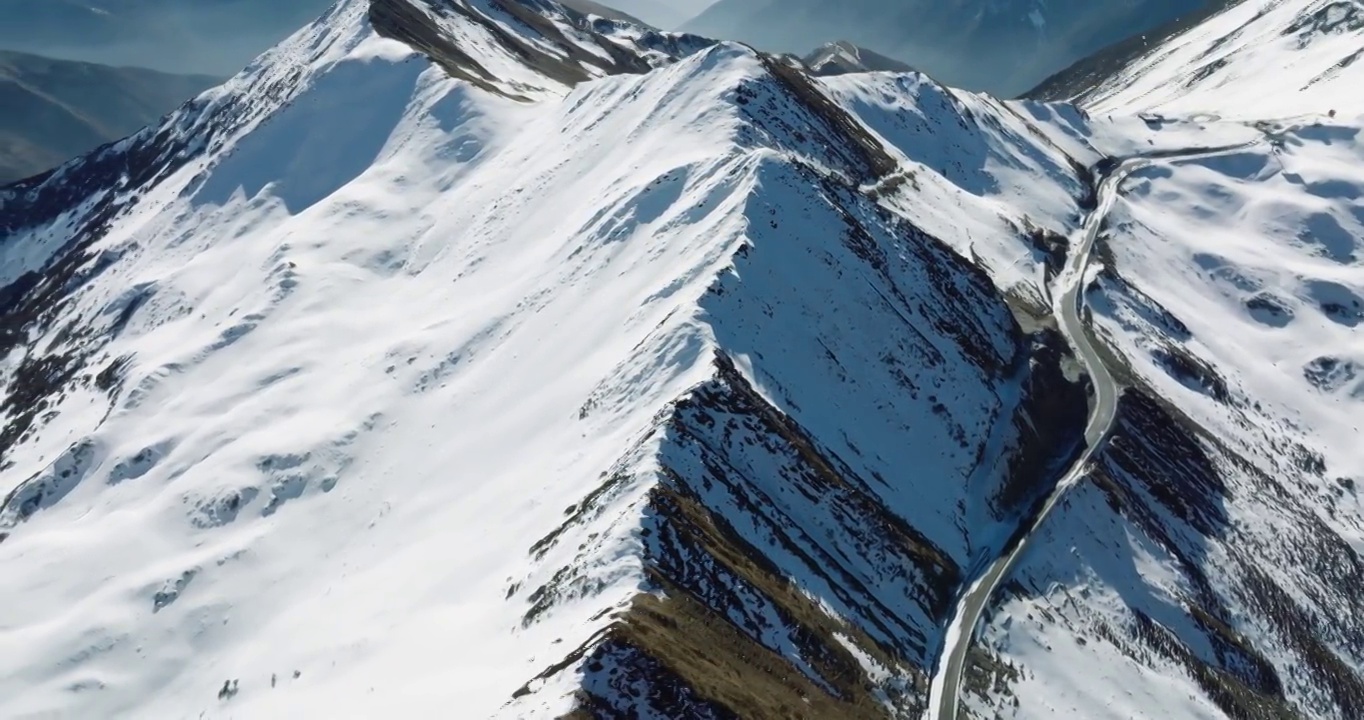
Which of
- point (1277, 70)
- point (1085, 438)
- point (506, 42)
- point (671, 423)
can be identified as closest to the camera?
point (671, 423)

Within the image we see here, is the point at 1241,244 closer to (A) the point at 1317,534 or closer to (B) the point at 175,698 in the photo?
(A) the point at 1317,534

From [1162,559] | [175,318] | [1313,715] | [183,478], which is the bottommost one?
[1313,715]

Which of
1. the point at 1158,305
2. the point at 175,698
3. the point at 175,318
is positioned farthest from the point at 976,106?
the point at 175,698

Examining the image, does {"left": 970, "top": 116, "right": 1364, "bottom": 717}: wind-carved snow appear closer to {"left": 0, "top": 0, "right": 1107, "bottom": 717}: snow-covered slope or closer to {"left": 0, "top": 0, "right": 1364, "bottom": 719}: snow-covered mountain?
{"left": 0, "top": 0, "right": 1364, "bottom": 719}: snow-covered mountain

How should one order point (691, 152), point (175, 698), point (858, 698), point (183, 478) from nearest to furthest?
1. point (858, 698)
2. point (175, 698)
3. point (183, 478)
4. point (691, 152)

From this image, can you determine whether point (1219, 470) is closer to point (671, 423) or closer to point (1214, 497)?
point (1214, 497)

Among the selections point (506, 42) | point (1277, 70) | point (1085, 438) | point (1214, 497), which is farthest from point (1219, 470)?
point (1277, 70)
